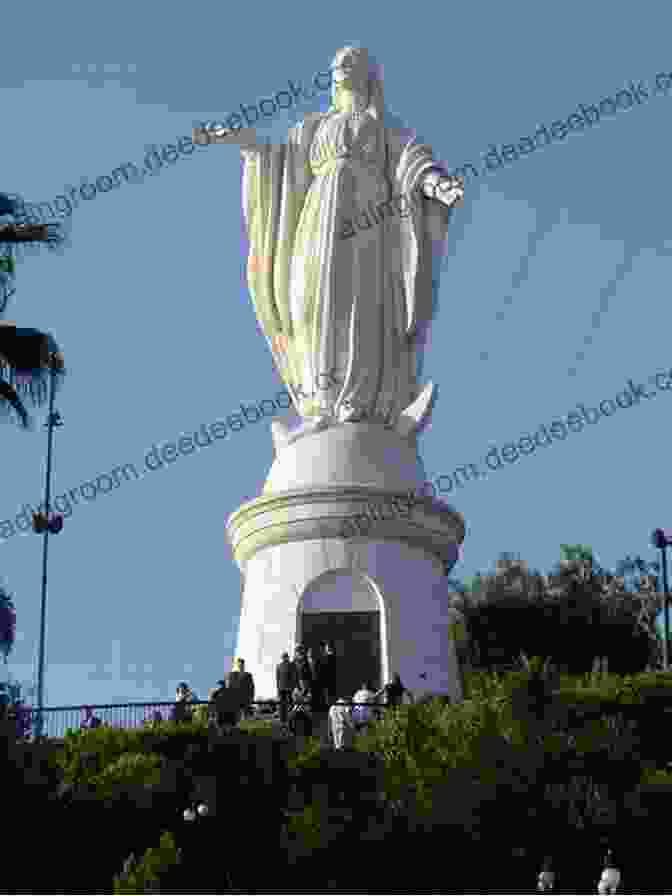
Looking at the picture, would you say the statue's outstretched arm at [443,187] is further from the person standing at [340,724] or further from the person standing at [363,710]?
the person standing at [340,724]

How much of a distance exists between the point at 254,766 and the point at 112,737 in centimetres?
202

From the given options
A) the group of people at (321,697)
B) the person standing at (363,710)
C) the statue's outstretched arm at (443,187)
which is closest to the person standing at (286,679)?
the group of people at (321,697)

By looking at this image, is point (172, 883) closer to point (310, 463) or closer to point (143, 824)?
point (143, 824)

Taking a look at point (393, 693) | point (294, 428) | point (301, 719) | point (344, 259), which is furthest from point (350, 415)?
point (301, 719)

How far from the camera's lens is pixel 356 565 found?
31.0 m

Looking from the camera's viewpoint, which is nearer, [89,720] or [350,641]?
[89,720]

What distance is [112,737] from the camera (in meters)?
24.7

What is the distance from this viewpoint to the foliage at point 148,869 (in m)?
19.1

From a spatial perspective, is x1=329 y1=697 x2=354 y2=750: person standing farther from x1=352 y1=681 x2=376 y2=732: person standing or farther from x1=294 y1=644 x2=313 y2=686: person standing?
x1=294 y1=644 x2=313 y2=686: person standing

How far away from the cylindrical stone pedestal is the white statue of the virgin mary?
5.83ft

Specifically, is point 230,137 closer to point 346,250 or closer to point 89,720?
point 346,250

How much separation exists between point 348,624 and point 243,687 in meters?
4.07

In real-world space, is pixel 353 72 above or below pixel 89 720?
above

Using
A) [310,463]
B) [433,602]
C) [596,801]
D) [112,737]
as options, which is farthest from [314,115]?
[596,801]
